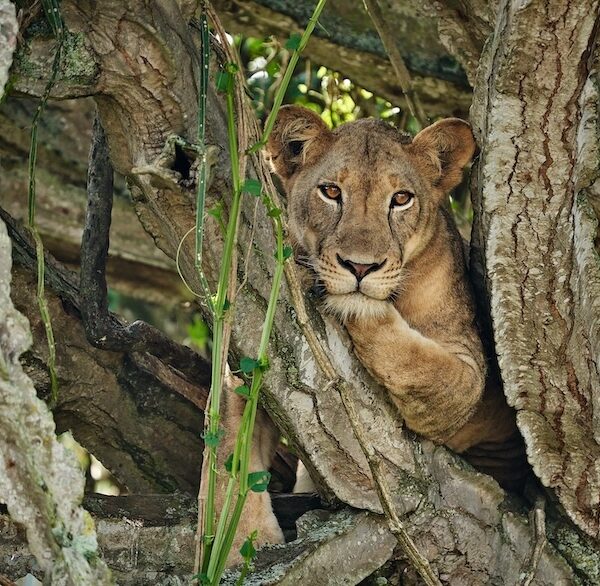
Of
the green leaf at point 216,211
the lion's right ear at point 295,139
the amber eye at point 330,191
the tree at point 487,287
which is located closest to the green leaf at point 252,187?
the green leaf at point 216,211

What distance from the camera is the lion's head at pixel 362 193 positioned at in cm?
442

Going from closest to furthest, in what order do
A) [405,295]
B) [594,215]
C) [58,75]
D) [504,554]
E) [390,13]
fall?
[58,75] → [594,215] → [504,554] → [405,295] → [390,13]

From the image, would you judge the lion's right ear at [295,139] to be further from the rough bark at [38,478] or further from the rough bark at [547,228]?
the rough bark at [38,478]

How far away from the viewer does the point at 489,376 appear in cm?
493

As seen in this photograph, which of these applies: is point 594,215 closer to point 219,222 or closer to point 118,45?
point 219,222

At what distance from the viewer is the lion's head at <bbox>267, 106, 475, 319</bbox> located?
4.42 metres

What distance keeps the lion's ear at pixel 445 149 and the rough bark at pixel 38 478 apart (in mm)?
2304

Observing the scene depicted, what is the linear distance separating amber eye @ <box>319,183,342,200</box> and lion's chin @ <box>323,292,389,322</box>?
541mm

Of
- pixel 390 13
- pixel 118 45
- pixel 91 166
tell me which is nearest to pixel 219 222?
pixel 118 45

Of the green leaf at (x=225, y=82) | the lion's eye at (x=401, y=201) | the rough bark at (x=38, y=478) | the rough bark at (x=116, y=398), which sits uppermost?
the green leaf at (x=225, y=82)

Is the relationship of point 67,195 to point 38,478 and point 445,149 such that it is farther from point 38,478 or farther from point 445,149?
point 38,478

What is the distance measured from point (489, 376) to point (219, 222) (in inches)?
67.3

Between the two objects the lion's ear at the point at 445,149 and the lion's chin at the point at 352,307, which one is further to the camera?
the lion's ear at the point at 445,149

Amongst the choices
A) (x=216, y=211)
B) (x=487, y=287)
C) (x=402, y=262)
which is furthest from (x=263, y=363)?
(x=402, y=262)
